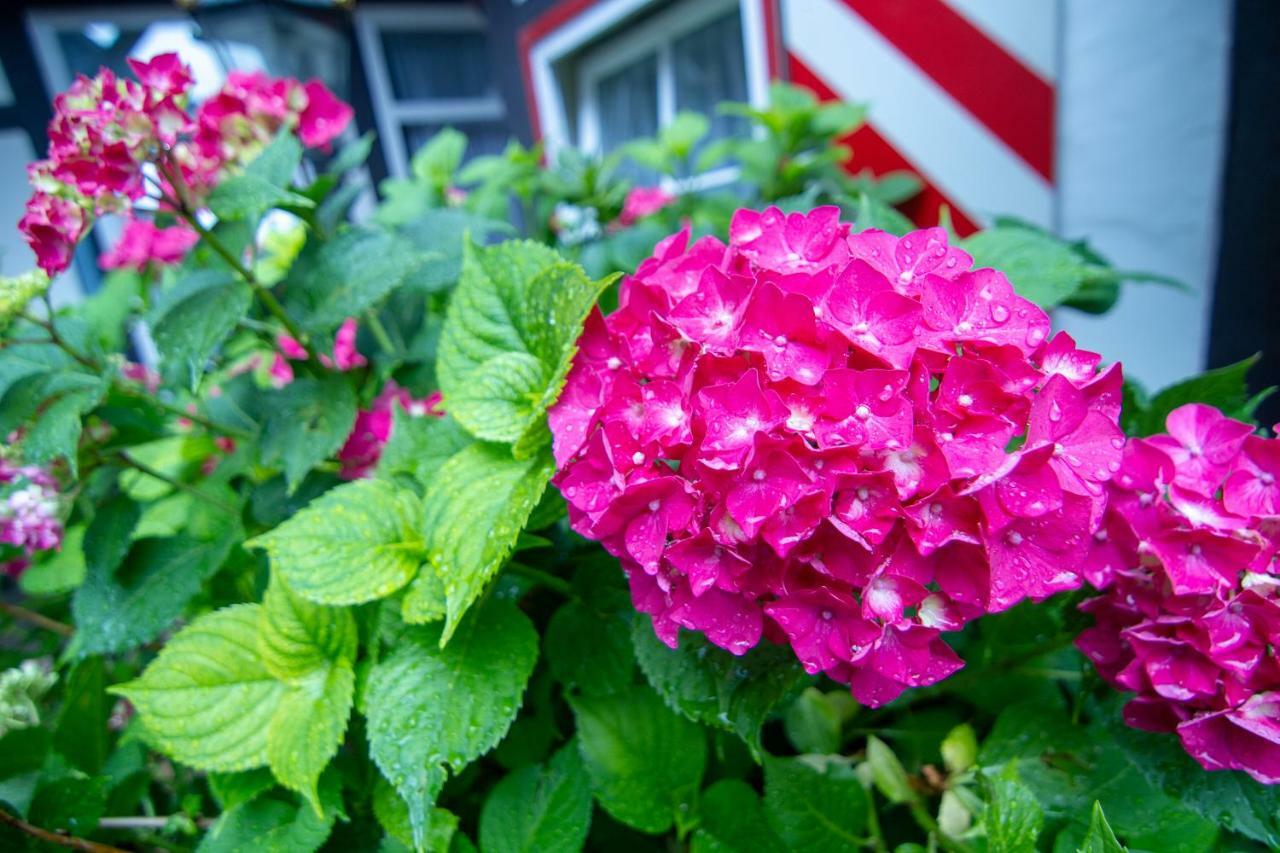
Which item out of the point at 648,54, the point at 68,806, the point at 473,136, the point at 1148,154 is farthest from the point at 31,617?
the point at 473,136

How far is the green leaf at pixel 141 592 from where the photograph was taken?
0.79 meters

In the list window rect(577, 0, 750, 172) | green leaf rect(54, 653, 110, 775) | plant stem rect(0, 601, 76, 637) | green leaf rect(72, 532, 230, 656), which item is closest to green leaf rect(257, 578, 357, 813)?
green leaf rect(72, 532, 230, 656)

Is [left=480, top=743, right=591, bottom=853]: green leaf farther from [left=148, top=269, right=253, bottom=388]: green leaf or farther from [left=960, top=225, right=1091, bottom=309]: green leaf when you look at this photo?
[left=960, top=225, right=1091, bottom=309]: green leaf

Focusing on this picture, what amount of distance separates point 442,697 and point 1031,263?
2.38ft

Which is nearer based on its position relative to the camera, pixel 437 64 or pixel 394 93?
pixel 394 93

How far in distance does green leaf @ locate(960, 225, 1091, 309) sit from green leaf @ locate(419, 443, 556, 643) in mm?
534

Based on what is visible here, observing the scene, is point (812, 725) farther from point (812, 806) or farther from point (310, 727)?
point (310, 727)

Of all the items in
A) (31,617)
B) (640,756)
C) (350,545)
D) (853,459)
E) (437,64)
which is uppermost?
(437,64)

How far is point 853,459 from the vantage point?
0.45 meters

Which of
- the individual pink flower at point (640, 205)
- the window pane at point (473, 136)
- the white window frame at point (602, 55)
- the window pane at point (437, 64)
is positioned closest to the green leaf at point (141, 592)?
the individual pink flower at point (640, 205)

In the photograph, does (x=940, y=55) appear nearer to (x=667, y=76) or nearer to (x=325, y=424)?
(x=667, y=76)

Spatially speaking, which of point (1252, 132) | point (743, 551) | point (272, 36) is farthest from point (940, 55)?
point (743, 551)

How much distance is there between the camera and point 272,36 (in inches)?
64.7

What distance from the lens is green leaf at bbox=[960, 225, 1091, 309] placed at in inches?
28.8
